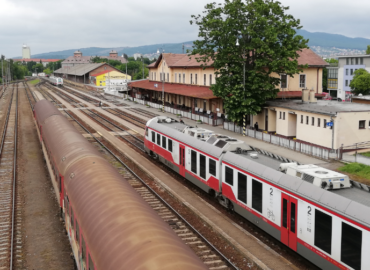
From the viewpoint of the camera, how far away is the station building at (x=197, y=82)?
4828 cm

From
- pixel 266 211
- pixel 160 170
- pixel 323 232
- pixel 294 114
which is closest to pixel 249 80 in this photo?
pixel 294 114

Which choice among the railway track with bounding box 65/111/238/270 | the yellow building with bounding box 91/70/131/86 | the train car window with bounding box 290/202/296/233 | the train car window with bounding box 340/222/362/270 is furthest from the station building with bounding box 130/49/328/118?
the yellow building with bounding box 91/70/131/86

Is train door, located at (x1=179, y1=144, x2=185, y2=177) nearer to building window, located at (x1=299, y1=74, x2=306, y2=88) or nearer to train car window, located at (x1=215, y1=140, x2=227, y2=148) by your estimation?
train car window, located at (x1=215, y1=140, x2=227, y2=148)

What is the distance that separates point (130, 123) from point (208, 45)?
579 inches

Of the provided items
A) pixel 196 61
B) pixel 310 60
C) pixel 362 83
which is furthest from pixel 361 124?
pixel 362 83

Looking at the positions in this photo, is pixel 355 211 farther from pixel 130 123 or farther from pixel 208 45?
pixel 130 123

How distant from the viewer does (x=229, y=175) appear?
17719 millimetres

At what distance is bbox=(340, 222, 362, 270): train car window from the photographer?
1045 centimetres

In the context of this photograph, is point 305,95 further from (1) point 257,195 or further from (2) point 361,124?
(1) point 257,195

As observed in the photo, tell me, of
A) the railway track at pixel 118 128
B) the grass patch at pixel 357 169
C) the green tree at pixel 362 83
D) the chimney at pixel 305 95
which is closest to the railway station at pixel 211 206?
the railway track at pixel 118 128

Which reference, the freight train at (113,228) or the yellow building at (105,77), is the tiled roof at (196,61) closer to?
the freight train at (113,228)

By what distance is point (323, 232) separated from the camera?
1178cm

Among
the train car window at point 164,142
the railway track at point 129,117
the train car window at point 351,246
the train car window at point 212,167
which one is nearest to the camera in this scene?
the train car window at point 351,246

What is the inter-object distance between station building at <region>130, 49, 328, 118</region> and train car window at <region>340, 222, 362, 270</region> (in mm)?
29501
